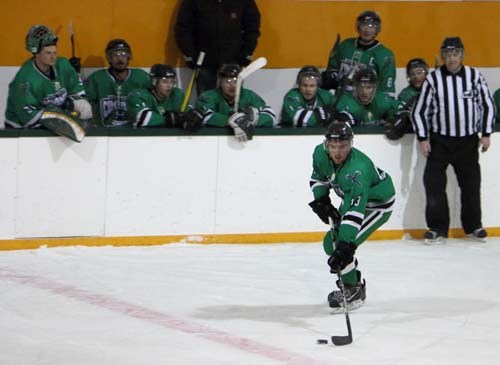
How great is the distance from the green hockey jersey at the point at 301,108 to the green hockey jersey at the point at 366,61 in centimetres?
34

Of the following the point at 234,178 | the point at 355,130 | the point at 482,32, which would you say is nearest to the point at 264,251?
the point at 234,178

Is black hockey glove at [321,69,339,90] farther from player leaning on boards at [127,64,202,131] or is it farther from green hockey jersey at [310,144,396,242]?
green hockey jersey at [310,144,396,242]

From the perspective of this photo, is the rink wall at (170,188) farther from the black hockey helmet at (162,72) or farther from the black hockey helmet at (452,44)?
the black hockey helmet at (452,44)

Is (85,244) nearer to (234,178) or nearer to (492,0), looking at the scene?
(234,178)

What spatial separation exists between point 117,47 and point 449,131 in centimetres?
232

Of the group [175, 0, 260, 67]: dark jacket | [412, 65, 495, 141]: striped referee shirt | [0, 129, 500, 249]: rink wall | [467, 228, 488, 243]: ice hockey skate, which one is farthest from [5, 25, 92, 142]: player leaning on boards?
[467, 228, 488, 243]: ice hockey skate

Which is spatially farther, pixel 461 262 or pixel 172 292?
pixel 461 262

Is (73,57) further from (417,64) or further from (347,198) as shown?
(347,198)

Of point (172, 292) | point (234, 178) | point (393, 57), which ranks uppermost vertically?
point (393, 57)

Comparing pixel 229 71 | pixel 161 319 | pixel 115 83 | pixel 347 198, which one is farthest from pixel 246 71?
pixel 161 319

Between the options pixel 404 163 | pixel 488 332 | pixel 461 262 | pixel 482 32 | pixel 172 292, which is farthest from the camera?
pixel 482 32

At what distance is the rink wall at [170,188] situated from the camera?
298 inches

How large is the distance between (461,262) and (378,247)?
0.63m

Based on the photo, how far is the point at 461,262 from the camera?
7742mm
